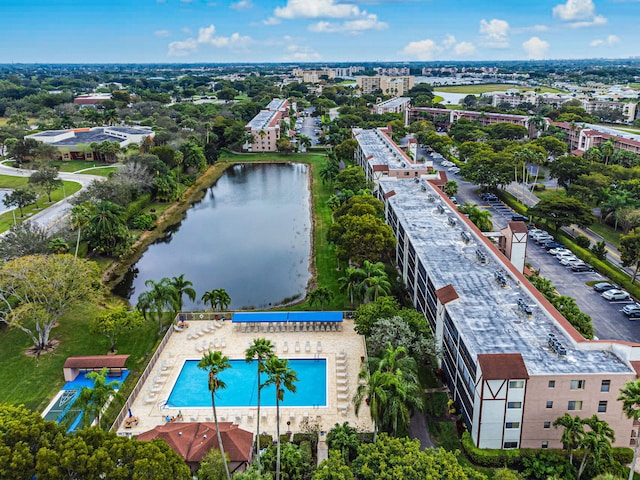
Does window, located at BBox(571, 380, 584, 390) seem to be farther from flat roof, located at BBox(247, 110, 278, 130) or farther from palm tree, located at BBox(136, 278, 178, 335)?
flat roof, located at BBox(247, 110, 278, 130)

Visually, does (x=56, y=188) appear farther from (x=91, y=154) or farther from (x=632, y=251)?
(x=632, y=251)

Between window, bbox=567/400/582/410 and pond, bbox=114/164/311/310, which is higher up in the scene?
window, bbox=567/400/582/410

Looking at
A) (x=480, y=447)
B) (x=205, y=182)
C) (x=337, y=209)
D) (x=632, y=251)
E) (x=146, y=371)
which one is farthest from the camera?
(x=205, y=182)

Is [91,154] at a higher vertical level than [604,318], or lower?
higher

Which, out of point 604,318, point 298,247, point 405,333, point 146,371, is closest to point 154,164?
point 298,247

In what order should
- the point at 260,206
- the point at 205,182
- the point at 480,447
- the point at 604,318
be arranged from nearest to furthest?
the point at 480,447
the point at 604,318
the point at 260,206
the point at 205,182

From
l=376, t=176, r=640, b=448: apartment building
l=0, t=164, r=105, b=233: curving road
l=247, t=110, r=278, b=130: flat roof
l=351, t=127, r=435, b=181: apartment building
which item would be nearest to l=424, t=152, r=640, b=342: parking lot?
l=376, t=176, r=640, b=448: apartment building
